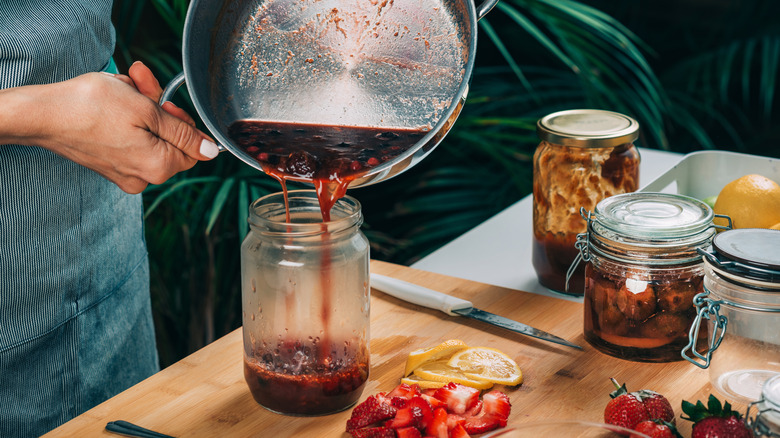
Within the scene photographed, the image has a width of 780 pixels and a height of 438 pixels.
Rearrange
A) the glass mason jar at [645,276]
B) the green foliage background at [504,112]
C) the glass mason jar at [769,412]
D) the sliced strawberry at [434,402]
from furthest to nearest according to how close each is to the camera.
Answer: the green foliage background at [504,112] < the glass mason jar at [645,276] < the sliced strawberry at [434,402] < the glass mason jar at [769,412]

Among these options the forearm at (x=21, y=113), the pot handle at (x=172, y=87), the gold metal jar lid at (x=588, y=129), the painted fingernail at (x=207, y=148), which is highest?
the pot handle at (x=172, y=87)

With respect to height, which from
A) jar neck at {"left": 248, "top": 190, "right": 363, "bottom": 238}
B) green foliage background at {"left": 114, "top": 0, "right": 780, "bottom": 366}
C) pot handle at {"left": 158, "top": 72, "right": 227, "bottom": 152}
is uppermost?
pot handle at {"left": 158, "top": 72, "right": 227, "bottom": 152}

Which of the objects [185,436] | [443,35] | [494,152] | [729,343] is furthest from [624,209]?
[494,152]

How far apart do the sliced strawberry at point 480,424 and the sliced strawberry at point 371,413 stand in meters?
0.09

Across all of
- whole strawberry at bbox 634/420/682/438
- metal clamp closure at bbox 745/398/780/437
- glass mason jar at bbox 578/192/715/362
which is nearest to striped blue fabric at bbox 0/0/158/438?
glass mason jar at bbox 578/192/715/362

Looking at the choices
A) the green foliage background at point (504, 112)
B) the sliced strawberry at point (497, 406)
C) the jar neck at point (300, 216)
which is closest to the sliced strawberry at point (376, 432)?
the sliced strawberry at point (497, 406)

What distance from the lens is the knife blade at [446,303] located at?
125cm

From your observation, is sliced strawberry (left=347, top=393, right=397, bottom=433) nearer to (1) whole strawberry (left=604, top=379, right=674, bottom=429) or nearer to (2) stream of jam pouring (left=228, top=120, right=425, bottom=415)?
(2) stream of jam pouring (left=228, top=120, right=425, bottom=415)

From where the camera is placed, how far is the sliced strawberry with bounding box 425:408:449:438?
997 mm

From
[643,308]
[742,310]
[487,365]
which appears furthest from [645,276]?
[487,365]

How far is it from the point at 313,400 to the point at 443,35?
19.0 inches

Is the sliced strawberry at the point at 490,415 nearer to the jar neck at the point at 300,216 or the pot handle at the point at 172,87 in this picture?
the jar neck at the point at 300,216

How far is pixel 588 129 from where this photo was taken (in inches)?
53.6

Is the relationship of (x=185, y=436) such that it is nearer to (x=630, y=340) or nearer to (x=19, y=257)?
(x=19, y=257)
